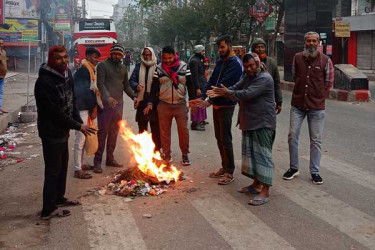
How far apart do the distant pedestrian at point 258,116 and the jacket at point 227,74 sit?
459 millimetres

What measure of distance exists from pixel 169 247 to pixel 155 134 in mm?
3509

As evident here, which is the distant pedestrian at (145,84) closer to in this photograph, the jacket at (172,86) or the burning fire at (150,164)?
the jacket at (172,86)

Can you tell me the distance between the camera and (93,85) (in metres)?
6.80

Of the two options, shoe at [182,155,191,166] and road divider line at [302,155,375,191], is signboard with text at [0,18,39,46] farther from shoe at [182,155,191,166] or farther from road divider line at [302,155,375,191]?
road divider line at [302,155,375,191]

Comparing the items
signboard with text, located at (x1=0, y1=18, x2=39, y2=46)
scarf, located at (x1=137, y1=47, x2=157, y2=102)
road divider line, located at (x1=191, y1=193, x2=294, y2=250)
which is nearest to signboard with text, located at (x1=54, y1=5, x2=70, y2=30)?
signboard with text, located at (x1=0, y1=18, x2=39, y2=46)

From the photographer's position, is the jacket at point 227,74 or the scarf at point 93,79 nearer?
the jacket at point 227,74

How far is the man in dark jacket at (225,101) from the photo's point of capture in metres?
6.05

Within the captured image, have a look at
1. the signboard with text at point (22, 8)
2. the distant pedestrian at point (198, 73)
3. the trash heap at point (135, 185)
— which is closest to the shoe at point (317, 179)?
the trash heap at point (135, 185)

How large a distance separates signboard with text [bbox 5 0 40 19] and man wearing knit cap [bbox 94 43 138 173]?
3511 centimetres

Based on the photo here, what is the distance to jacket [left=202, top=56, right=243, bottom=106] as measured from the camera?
6.05m

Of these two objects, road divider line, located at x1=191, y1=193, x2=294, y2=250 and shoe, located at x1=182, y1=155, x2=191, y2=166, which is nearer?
road divider line, located at x1=191, y1=193, x2=294, y2=250

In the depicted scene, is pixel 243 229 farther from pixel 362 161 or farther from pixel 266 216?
pixel 362 161

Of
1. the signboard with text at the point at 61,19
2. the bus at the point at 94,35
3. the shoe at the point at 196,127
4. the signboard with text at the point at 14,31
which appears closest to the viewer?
the shoe at the point at 196,127

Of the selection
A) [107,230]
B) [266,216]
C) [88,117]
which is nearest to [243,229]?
[266,216]
